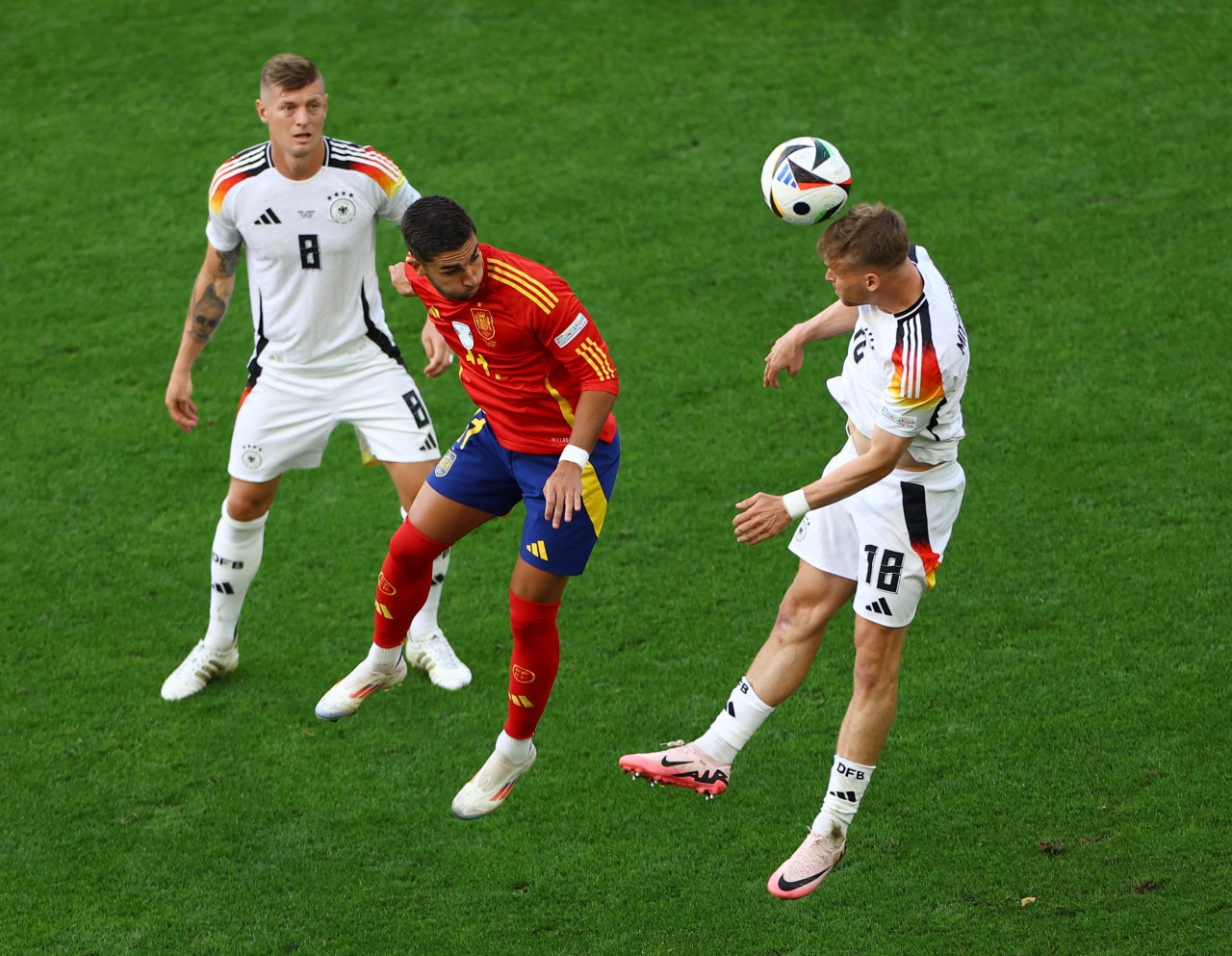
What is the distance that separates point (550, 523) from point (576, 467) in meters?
0.36

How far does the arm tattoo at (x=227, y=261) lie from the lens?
5.85m

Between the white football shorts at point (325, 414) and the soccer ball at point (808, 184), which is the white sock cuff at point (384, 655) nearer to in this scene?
the white football shorts at point (325, 414)

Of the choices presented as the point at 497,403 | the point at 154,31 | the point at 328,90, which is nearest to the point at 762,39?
the point at 328,90

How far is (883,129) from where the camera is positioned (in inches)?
403

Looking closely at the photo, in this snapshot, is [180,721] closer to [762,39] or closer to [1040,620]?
[1040,620]

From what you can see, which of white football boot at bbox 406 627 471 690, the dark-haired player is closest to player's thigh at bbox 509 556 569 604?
the dark-haired player

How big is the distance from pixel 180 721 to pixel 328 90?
666 cm

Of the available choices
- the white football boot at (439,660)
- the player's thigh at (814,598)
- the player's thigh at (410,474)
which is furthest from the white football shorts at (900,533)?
the white football boot at (439,660)

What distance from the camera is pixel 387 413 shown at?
232 inches

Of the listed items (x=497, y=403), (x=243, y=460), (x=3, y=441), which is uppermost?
(x=497, y=403)

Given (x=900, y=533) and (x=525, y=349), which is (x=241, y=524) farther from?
(x=900, y=533)

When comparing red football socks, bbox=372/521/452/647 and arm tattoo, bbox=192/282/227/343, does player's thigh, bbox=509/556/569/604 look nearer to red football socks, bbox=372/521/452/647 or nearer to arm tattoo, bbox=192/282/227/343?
red football socks, bbox=372/521/452/647

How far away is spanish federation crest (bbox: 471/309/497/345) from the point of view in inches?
180

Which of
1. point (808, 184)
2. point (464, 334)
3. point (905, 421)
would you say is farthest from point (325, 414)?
point (905, 421)
